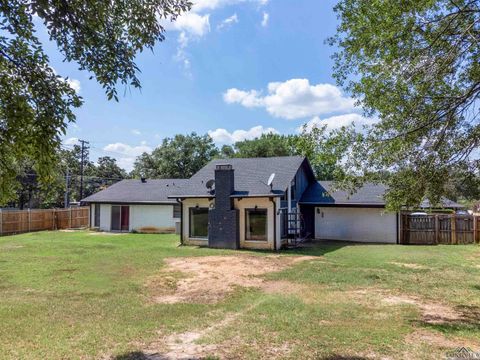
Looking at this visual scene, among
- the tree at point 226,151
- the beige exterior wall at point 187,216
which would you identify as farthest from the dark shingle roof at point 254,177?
the tree at point 226,151

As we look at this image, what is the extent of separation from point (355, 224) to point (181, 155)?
2956cm

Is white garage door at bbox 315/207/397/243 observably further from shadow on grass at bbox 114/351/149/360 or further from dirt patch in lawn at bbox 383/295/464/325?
shadow on grass at bbox 114/351/149/360

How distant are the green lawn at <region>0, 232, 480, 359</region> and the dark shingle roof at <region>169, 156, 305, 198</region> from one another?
16.8ft

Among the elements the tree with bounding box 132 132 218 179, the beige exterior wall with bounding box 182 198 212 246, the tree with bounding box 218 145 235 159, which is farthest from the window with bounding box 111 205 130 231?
A: the tree with bounding box 218 145 235 159

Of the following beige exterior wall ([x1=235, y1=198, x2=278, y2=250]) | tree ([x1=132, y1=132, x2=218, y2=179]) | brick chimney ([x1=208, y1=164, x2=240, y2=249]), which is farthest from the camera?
tree ([x1=132, y1=132, x2=218, y2=179])

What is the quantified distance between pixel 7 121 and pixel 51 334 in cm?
429

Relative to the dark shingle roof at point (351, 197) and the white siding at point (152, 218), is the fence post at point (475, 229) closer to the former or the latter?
the dark shingle roof at point (351, 197)

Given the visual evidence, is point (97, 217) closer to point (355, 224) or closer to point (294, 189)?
point (294, 189)

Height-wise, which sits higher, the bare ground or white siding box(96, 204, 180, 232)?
white siding box(96, 204, 180, 232)

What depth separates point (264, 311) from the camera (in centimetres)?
755

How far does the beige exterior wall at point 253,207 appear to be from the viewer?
17469mm

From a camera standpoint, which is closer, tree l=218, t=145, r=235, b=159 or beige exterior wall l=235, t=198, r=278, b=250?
beige exterior wall l=235, t=198, r=278, b=250

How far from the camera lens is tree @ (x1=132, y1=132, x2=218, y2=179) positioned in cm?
4666

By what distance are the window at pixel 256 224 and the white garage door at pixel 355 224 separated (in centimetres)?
545
